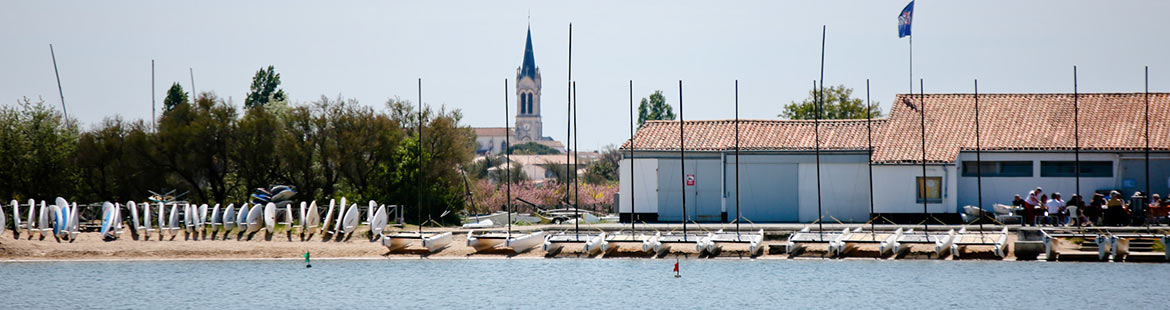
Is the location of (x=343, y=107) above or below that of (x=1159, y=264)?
above

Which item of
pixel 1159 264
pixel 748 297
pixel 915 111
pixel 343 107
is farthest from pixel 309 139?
pixel 1159 264

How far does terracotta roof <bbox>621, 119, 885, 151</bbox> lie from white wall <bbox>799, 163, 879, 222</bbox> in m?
1.06

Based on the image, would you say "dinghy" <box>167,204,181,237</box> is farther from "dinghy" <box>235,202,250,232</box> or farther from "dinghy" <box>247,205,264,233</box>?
"dinghy" <box>247,205,264,233</box>

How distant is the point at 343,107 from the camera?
62.3 m

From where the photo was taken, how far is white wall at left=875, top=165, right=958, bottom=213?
48.6 metres

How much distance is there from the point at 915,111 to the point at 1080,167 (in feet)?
25.6

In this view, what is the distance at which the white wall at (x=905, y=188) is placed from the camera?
48625 mm

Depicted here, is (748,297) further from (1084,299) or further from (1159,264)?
(1159,264)

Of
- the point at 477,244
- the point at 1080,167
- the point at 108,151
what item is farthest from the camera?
the point at 108,151

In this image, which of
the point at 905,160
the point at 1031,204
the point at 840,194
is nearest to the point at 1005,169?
the point at 905,160

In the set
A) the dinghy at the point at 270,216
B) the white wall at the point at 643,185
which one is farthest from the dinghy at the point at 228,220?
the white wall at the point at 643,185

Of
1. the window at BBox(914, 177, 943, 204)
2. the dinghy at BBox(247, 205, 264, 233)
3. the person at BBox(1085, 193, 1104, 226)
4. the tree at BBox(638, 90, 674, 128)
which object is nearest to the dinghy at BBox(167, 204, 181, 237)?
the dinghy at BBox(247, 205, 264, 233)

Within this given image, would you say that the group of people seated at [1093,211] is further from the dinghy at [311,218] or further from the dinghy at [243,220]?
the dinghy at [243,220]

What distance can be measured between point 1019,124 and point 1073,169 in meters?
3.70
